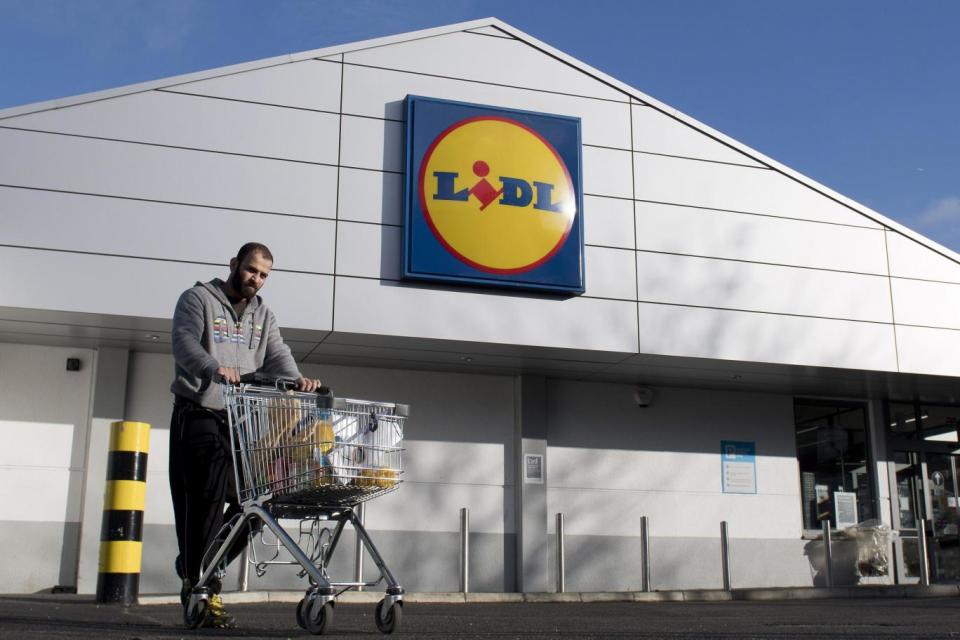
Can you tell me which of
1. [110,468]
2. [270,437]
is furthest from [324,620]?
[110,468]

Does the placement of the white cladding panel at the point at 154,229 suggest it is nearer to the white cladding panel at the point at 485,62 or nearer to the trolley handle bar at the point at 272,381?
the white cladding panel at the point at 485,62

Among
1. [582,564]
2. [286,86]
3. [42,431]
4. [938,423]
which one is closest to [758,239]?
[582,564]

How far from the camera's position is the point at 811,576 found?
46.5 feet

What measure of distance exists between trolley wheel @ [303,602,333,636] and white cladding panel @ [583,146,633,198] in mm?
8365

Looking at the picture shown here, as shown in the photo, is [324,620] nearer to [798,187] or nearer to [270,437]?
[270,437]

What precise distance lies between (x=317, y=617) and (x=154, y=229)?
23.0ft

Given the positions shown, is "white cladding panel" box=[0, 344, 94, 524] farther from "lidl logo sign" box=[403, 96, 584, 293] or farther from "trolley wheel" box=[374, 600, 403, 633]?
"trolley wheel" box=[374, 600, 403, 633]

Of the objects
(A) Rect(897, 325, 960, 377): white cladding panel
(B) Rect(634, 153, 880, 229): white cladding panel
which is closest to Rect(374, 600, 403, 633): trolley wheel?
(B) Rect(634, 153, 880, 229): white cladding panel

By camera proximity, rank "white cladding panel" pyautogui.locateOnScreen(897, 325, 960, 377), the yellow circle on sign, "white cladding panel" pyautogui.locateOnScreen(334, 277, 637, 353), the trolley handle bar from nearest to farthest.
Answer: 1. the trolley handle bar
2. "white cladding panel" pyautogui.locateOnScreen(334, 277, 637, 353)
3. the yellow circle on sign
4. "white cladding panel" pyautogui.locateOnScreen(897, 325, 960, 377)

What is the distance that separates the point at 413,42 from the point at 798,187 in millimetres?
5050

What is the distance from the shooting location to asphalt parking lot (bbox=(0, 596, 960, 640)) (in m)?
4.92

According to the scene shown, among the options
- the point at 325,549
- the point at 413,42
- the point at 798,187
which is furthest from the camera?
the point at 798,187

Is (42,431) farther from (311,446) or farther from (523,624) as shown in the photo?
(311,446)

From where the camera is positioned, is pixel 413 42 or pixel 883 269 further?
pixel 883 269
